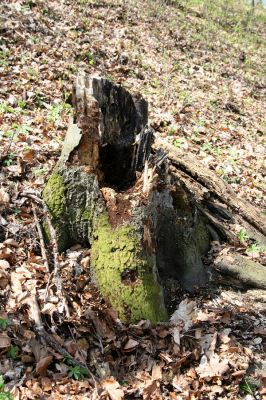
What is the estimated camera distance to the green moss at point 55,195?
12.9ft

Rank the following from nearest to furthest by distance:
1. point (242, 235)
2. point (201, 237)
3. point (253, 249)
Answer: point (201, 237) → point (253, 249) → point (242, 235)

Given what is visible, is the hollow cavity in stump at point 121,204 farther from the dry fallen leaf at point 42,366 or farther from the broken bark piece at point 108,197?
the dry fallen leaf at point 42,366

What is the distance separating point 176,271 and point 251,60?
40.3ft

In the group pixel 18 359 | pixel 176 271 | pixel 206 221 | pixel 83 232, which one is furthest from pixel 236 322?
pixel 18 359

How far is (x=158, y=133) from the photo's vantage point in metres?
7.45

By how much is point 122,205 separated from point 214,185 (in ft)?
7.38

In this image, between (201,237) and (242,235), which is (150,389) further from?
(242,235)

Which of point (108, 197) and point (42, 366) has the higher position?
point (108, 197)

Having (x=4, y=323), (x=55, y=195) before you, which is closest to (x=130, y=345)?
(x=4, y=323)

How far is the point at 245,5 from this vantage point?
21.5m

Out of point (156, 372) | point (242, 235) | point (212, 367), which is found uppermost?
point (242, 235)

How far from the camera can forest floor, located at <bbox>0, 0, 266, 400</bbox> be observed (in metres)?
3.20

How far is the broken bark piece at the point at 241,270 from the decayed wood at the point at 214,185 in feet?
3.66

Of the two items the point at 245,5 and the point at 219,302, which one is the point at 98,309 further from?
the point at 245,5
